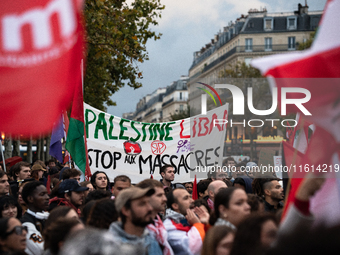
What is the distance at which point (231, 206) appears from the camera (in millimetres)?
4078

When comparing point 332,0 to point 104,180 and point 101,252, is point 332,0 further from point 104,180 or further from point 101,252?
point 104,180

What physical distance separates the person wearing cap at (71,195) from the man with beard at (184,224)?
1337 mm

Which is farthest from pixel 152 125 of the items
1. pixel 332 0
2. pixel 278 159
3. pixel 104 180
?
pixel 332 0

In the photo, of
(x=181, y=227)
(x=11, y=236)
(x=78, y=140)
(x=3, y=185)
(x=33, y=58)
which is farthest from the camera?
(x=78, y=140)

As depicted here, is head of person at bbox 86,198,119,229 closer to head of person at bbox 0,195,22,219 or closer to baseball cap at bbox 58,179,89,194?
head of person at bbox 0,195,22,219

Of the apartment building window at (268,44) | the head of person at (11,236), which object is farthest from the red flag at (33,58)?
the apartment building window at (268,44)

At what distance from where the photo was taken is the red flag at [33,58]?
2322 millimetres

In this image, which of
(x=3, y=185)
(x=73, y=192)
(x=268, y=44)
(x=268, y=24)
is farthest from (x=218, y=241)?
(x=268, y=24)

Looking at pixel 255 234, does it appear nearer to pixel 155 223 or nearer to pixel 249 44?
pixel 155 223

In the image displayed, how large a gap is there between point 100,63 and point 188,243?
12.7m

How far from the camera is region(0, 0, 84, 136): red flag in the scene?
2.32m

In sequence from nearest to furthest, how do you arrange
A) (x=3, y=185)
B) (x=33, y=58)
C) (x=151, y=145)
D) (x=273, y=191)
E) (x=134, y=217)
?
(x=33, y=58) < (x=134, y=217) < (x=3, y=185) < (x=273, y=191) < (x=151, y=145)

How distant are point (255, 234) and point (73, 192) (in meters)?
3.54

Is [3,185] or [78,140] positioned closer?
[3,185]
